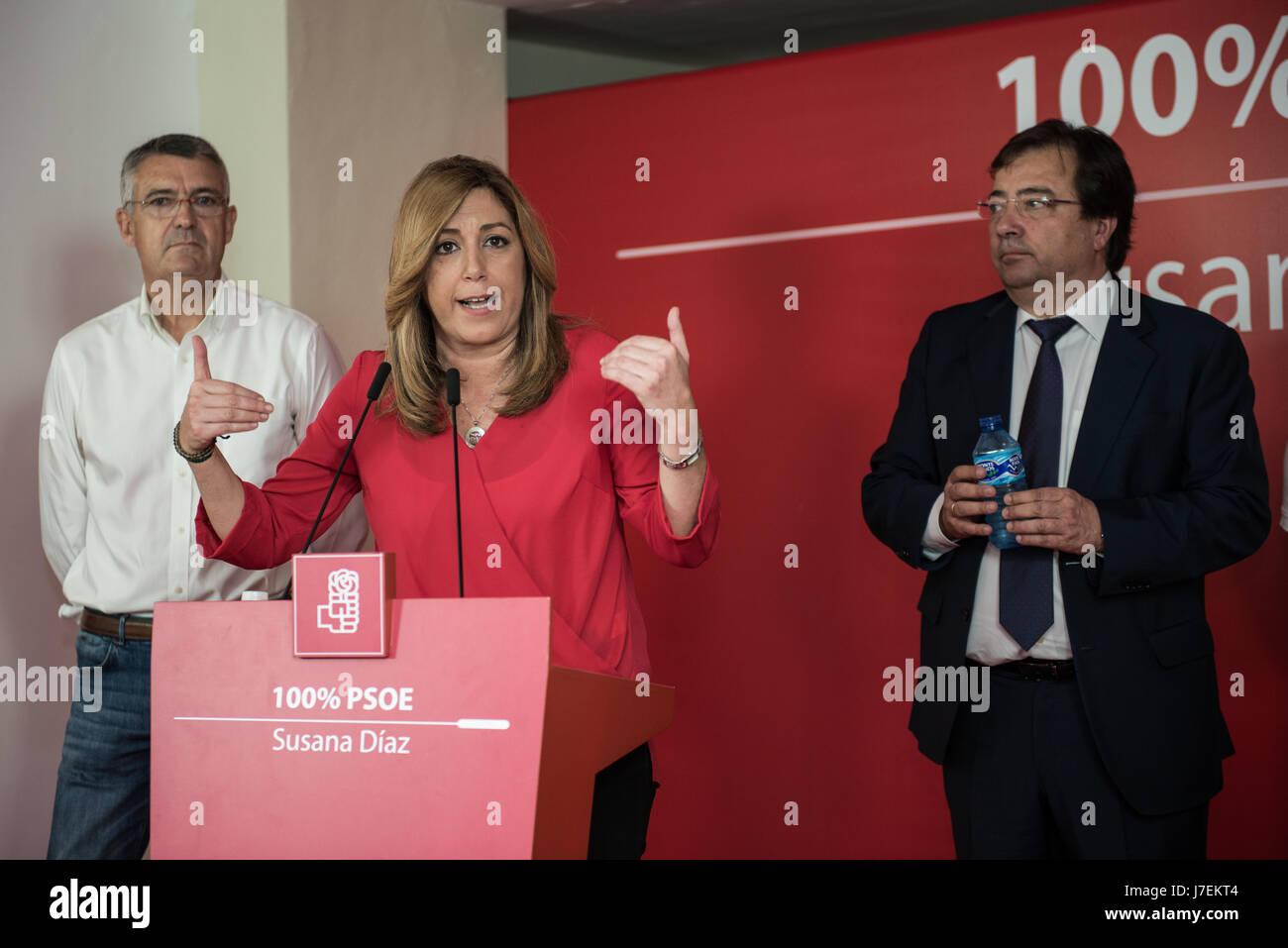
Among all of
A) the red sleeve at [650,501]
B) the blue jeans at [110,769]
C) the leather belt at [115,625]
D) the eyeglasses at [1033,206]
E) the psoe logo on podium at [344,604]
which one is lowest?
the blue jeans at [110,769]

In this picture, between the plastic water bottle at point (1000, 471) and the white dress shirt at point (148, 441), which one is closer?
the plastic water bottle at point (1000, 471)

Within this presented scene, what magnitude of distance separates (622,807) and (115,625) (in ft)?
4.93

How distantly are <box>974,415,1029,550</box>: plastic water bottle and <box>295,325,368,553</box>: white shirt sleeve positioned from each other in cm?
149

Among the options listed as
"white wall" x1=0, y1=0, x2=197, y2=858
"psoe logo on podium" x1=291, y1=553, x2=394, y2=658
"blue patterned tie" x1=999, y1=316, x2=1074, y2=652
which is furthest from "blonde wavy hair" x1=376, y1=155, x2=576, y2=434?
"white wall" x1=0, y1=0, x2=197, y2=858

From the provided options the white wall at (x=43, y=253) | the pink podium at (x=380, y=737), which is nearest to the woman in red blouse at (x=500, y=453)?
the pink podium at (x=380, y=737)

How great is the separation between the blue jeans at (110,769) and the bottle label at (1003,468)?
72.2 inches

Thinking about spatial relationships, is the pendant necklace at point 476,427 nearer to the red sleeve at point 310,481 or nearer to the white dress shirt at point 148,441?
the red sleeve at point 310,481

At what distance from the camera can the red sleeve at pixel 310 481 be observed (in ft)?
7.38

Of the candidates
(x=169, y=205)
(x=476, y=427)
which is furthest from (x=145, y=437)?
(x=476, y=427)

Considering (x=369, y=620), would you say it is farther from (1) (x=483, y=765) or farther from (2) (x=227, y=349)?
(2) (x=227, y=349)

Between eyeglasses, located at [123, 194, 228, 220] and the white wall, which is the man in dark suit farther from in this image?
the white wall

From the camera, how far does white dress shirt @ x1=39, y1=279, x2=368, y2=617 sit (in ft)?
9.68

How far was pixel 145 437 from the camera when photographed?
3012mm

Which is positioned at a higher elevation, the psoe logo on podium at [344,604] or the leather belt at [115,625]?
the psoe logo on podium at [344,604]
